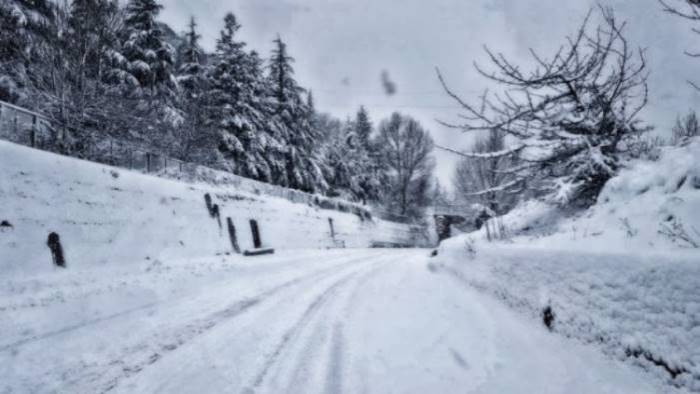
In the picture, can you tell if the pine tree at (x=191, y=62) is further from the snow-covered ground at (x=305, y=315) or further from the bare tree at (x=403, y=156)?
the bare tree at (x=403, y=156)

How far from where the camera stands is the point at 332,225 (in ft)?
64.5

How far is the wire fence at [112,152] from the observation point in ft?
20.8

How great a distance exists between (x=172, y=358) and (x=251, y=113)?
19.3 meters

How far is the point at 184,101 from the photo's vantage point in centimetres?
1612

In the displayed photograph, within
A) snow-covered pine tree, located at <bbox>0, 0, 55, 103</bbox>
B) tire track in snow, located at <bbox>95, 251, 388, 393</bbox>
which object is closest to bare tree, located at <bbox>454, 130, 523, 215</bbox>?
tire track in snow, located at <bbox>95, 251, 388, 393</bbox>

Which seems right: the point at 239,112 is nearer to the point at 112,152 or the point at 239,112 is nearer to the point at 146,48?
the point at 146,48

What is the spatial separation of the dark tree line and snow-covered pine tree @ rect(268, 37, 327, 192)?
80 millimetres

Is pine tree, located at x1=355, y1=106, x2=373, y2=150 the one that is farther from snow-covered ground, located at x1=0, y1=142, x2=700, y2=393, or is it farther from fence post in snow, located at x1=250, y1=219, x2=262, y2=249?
snow-covered ground, located at x1=0, y1=142, x2=700, y2=393

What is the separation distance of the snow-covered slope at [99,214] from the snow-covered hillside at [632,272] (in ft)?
24.5

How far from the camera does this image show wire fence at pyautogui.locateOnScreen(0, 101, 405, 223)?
6348 mm

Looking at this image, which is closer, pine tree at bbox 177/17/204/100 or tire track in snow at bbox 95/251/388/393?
tire track in snow at bbox 95/251/388/393

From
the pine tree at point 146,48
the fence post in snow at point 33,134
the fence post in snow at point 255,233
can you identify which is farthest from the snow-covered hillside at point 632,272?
the pine tree at point 146,48

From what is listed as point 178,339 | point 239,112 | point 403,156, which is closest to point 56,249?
point 178,339

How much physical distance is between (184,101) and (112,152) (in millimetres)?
8173
